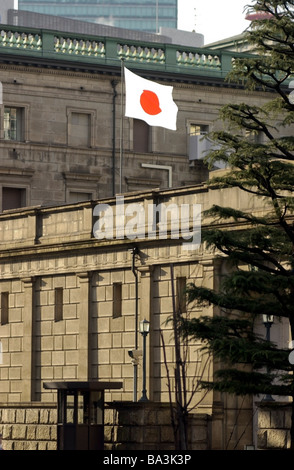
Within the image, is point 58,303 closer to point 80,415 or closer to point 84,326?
point 84,326

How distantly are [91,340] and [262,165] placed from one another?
19.7m

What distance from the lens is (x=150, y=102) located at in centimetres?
7262

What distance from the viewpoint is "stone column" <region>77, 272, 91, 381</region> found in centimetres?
5959

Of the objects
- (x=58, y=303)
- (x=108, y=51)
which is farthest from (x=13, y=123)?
(x=58, y=303)

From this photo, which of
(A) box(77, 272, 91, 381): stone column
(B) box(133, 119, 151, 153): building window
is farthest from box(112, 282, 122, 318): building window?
(B) box(133, 119, 151, 153): building window

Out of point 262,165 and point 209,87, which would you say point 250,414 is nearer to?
point 262,165

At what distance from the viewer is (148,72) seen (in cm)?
7881

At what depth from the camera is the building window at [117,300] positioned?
194 feet

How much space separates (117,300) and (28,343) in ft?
16.1

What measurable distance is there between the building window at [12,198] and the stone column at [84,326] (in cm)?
1572

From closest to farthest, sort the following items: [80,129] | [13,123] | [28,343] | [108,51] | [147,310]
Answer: [147,310] < [28,343] < [13,123] < [80,129] < [108,51]

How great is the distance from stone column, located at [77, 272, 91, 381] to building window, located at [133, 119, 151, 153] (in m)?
19.3
